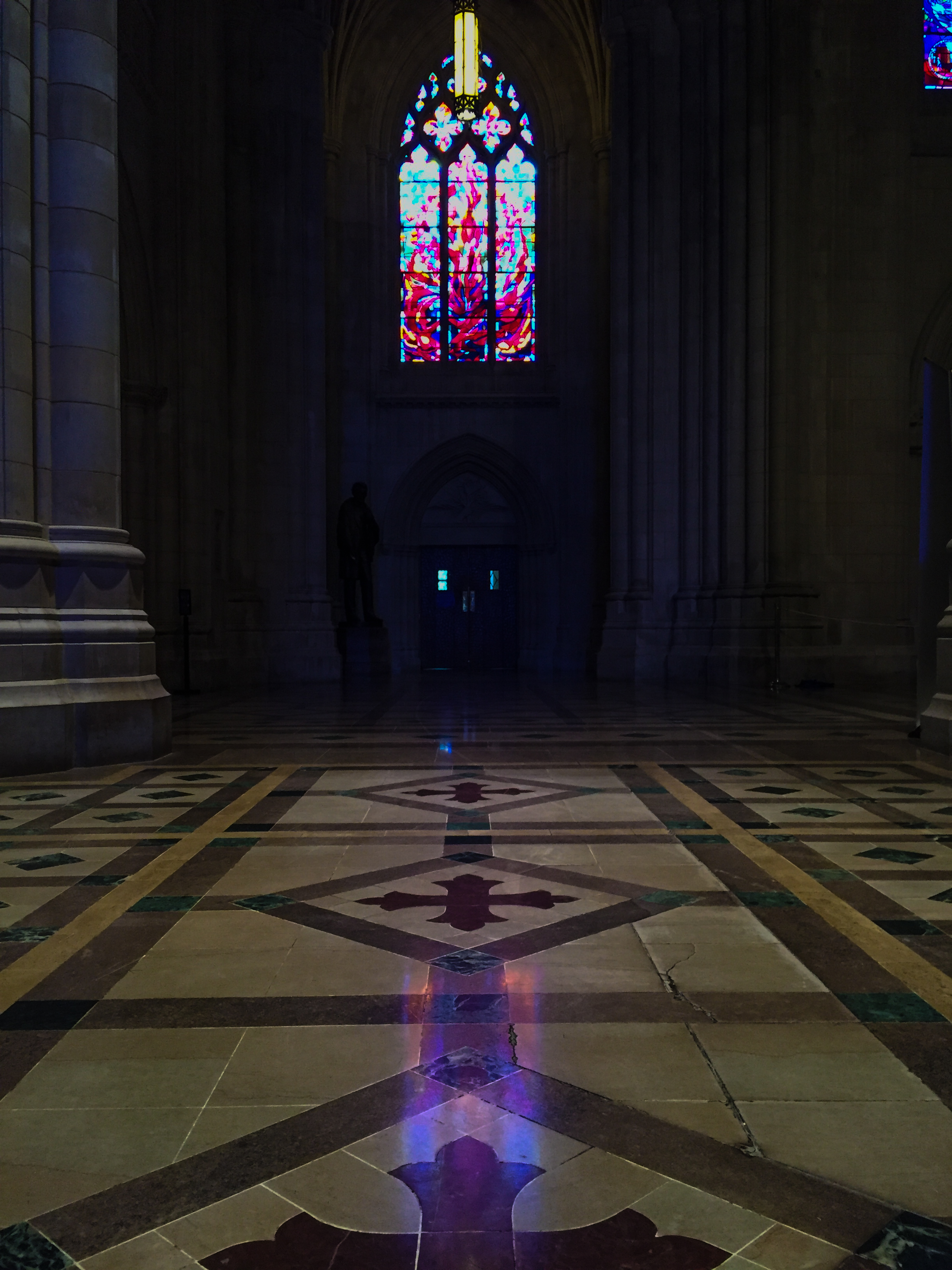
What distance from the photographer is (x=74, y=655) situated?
269 inches

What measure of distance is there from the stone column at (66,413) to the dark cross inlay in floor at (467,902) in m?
3.86

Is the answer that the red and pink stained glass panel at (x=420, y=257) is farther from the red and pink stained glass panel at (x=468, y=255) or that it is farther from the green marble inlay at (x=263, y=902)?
the green marble inlay at (x=263, y=902)

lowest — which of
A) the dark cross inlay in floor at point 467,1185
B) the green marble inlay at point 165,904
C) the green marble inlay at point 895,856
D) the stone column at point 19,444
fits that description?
the green marble inlay at point 165,904

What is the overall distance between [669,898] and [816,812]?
1.82 meters

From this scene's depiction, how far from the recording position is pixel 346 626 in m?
18.5

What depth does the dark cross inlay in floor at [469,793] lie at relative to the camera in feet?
17.8

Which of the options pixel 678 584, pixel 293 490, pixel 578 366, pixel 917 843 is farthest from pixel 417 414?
pixel 917 843

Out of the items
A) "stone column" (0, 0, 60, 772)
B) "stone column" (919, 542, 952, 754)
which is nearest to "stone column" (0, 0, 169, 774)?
"stone column" (0, 0, 60, 772)

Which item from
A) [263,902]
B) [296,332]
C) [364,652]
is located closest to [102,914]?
[263,902]

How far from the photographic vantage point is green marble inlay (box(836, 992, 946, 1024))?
2.36m

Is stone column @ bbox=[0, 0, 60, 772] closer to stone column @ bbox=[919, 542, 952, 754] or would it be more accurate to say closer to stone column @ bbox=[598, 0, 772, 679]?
stone column @ bbox=[919, 542, 952, 754]

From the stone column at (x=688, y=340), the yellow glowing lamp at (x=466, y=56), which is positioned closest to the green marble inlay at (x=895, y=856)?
the yellow glowing lamp at (x=466, y=56)

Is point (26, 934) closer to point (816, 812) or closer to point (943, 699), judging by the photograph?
point (816, 812)

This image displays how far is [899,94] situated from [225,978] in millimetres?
17944
